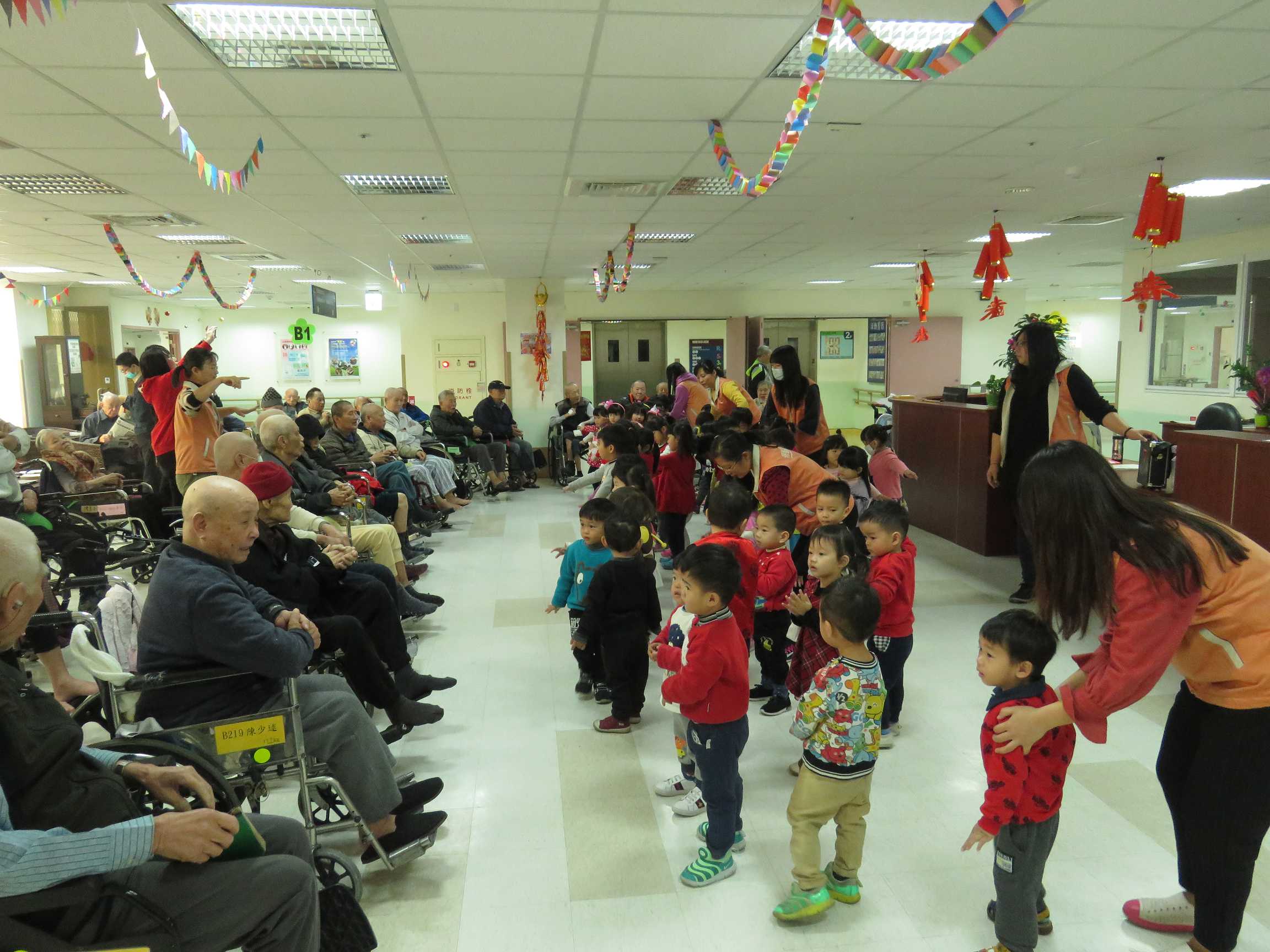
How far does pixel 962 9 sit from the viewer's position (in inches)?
120

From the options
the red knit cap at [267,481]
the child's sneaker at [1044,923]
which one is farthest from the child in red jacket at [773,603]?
the red knit cap at [267,481]

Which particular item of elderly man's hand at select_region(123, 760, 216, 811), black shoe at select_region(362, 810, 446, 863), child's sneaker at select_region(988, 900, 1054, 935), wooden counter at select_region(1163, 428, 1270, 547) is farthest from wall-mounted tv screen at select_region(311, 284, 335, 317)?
child's sneaker at select_region(988, 900, 1054, 935)

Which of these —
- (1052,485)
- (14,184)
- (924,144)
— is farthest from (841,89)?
(14,184)

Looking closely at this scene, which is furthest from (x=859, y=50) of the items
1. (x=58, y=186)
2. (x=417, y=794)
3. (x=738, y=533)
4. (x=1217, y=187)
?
(x=58, y=186)

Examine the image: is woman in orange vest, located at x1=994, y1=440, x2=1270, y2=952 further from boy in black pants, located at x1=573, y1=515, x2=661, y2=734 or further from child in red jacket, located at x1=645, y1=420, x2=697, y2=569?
child in red jacket, located at x1=645, y1=420, x2=697, y2=569

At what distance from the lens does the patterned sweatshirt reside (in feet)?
7.00

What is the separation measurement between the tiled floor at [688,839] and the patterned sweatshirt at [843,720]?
0.46 metres

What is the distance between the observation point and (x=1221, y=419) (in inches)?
193

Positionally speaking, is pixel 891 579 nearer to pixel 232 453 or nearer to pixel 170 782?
pixel 170 782

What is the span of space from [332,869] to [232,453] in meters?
2.11

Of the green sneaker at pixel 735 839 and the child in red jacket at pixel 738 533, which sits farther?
the child in red jacket at pixel 738 533

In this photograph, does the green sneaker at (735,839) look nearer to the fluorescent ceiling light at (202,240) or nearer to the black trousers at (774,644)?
the black trousers at (774,644)

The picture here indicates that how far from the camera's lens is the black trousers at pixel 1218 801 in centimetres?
172

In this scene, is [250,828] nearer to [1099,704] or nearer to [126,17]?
[1099,704]
